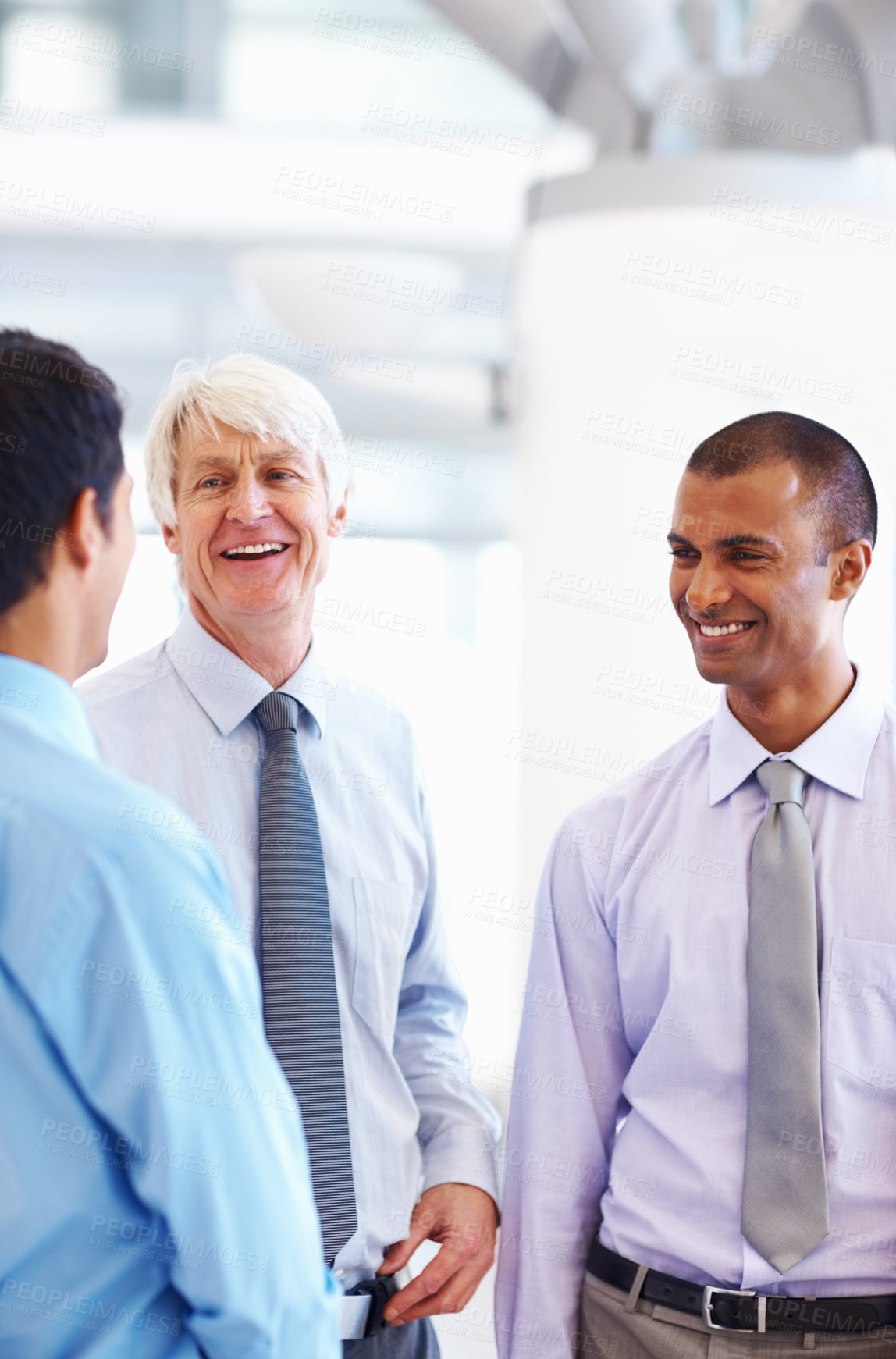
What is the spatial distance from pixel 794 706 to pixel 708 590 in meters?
0.18

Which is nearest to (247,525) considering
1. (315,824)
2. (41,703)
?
(315,824)

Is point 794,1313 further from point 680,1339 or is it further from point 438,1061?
point 438,1061

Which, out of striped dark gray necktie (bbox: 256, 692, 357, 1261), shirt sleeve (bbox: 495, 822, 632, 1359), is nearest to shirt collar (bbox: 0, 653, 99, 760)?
striped dark gray necktie (bbox: 256, 692, 357, 1261)

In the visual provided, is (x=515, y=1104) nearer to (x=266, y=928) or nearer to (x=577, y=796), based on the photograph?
(x=266, y=928)

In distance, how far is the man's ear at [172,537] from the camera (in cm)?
181

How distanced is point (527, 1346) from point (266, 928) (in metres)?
0.57

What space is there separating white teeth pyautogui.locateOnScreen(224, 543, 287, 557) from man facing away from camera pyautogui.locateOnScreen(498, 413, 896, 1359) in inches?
19.1

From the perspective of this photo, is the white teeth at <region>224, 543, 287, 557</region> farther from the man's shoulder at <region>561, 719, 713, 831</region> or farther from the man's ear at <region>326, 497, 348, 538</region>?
the man's shoulder at <region>561, 719, 713, 831</region>

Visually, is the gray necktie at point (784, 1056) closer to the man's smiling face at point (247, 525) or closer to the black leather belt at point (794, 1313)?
the black leather belt at point (794, 1313)

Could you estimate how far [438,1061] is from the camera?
5.85 ft

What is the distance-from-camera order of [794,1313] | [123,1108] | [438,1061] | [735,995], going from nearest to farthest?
[123,1108] → [794,1313] → [735,995] → [438,1061]

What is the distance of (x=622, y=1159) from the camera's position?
1605 millimetres

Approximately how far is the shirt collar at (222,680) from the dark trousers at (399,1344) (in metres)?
0.71

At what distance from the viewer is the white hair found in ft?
5.78
